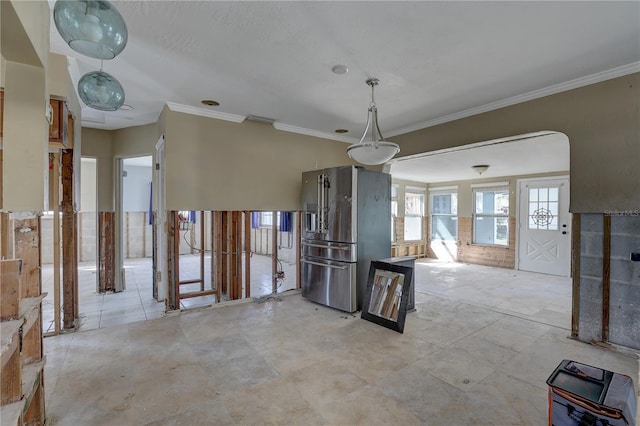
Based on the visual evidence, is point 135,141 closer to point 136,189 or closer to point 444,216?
point 136,189

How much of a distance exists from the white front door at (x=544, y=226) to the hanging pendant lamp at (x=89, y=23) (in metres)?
8.40

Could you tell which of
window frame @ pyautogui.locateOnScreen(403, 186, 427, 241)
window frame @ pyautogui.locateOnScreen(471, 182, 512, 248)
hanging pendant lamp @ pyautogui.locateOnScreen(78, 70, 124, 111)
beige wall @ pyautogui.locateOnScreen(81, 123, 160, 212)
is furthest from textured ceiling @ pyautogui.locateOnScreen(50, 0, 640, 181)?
window frame @ pyautogui.locateOnScreen(403, 186, 427, 241)

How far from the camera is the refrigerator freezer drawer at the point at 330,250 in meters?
3.86

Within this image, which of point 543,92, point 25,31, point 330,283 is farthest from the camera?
point 330,283

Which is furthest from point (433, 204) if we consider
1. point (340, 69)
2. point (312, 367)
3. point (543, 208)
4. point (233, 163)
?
point (312, 367)

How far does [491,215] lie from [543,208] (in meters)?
1.21

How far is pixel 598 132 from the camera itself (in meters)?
2.94

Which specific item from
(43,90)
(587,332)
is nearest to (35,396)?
(43,90)

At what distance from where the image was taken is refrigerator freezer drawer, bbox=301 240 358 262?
3.86 metres

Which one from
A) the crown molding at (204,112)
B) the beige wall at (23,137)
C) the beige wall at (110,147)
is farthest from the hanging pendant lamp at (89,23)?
the beige wall at (110,147)

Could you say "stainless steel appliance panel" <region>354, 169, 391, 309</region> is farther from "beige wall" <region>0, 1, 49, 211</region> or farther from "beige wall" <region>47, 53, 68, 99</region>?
"beige wall" <region>47, 53, 68, 99</region>

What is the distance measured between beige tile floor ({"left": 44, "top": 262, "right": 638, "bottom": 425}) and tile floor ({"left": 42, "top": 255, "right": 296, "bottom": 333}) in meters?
0.40

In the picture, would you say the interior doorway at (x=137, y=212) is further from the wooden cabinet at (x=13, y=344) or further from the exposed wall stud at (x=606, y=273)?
the exposed wall stud at (x=606, y=273)

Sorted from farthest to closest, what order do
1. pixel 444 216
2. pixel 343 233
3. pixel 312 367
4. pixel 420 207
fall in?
pixel 420 207
pixel 444 216
pixel 343 233
pixel 312 367
